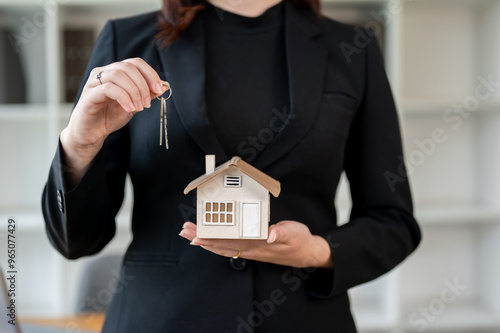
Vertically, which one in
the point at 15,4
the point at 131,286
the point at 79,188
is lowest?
the point at 131,286

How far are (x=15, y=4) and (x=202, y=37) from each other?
157 centimetres

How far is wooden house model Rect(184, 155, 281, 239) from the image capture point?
0.74 metres

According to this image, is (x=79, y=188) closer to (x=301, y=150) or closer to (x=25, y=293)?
(x=301, y=150)

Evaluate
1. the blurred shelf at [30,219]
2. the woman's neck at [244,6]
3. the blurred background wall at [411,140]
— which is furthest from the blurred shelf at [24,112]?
the woman's neck at [244,6]

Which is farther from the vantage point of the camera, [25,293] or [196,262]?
[25,293]

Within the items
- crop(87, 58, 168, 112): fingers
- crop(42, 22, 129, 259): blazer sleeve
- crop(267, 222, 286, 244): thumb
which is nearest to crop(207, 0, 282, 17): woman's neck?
crop(42, 22, 129, 259): blazer sleeve

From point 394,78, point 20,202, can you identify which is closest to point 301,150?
point 394,78

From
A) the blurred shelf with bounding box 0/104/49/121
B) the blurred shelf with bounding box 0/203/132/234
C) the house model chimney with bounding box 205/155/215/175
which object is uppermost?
the house model chimney with bounding box 205/155/215/175

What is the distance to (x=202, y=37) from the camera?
0.94 m

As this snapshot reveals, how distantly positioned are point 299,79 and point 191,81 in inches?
7.5

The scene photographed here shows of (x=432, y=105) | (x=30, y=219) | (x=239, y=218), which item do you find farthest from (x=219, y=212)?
(x=432, y=105)

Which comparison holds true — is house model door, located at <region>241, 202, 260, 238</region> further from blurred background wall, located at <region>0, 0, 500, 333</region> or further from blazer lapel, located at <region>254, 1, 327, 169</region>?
blurred background wall, located at <region>0, 0, 500, 333</region>

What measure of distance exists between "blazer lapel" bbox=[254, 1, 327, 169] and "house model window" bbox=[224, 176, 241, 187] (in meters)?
0.10

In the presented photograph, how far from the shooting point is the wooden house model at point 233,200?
2.42 feet
